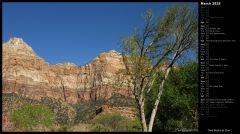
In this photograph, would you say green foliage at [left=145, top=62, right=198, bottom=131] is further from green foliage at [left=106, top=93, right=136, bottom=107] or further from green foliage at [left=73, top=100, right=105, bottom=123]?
green foliage at [left=73, top=100, right=105, bottom=123]

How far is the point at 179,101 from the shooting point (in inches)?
1582

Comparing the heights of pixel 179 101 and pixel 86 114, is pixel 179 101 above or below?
above

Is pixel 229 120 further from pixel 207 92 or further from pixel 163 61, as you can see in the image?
pixel 163 61

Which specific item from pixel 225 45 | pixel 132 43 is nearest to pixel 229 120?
pixel 225 45

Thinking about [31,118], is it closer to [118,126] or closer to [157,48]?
[118,126]

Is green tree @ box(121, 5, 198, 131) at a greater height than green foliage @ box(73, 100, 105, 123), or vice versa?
green tree @ box(121, 5, 198, 131)

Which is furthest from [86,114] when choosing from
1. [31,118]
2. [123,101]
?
[31,118]

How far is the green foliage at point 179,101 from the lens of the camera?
40.6m

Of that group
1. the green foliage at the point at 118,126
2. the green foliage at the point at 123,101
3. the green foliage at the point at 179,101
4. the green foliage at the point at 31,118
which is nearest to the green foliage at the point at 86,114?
the green foliage at the point at 123,101

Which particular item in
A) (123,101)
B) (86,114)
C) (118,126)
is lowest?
(86,114)

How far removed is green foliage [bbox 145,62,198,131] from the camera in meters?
40.6

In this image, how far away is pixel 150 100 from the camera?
42.9m

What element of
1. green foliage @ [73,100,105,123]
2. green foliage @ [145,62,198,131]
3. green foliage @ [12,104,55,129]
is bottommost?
green foliage @ [73,100,105,123]

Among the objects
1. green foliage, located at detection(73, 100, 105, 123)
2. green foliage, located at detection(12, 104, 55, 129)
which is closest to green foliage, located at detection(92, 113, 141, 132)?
green foliage, located at detection(12, 104, 55, 129)
